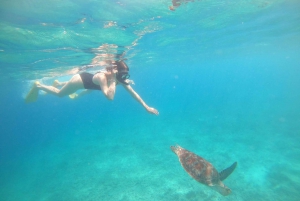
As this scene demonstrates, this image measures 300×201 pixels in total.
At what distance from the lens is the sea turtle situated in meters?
5.66

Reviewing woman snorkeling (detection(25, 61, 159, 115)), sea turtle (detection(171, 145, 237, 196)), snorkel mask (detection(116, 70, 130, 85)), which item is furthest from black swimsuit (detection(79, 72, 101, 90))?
sea turtle (detection(171, 145, 237, 196))

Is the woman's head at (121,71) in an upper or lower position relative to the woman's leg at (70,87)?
upper

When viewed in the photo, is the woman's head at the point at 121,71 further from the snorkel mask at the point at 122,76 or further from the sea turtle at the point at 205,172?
the sea turtle at the point at 205,172

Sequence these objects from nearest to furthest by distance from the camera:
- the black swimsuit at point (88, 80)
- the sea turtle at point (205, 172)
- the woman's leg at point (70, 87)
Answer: the sea turtle at point (205, 172) < the black swimsuit at point (88, 80) < the woman's leg at point (70, 87)

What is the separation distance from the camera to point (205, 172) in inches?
234

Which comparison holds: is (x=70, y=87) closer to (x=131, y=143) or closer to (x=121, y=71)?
(x=121, y=71)

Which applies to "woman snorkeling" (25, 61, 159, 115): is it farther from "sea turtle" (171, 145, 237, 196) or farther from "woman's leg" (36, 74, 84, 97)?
"sea turtle" (171, 145, 237, 196)

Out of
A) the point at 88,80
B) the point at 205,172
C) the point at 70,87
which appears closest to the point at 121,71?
the point at 88,80

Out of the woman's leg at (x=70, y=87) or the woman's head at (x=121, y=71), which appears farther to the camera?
the woman's leg at (x=70, y=87)

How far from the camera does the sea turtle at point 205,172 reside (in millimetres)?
5656

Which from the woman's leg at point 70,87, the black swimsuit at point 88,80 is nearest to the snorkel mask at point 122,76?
the black swimsuit at point 88,80

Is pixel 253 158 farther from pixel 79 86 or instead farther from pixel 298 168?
pixel 79 86

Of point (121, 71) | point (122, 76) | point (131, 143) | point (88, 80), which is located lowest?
point (131, 143)

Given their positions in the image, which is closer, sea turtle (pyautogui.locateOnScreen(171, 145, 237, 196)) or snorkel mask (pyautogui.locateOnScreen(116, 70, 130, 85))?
sea turtle (pyautogui.locateOnScreen(171, 145, 237, 196))
